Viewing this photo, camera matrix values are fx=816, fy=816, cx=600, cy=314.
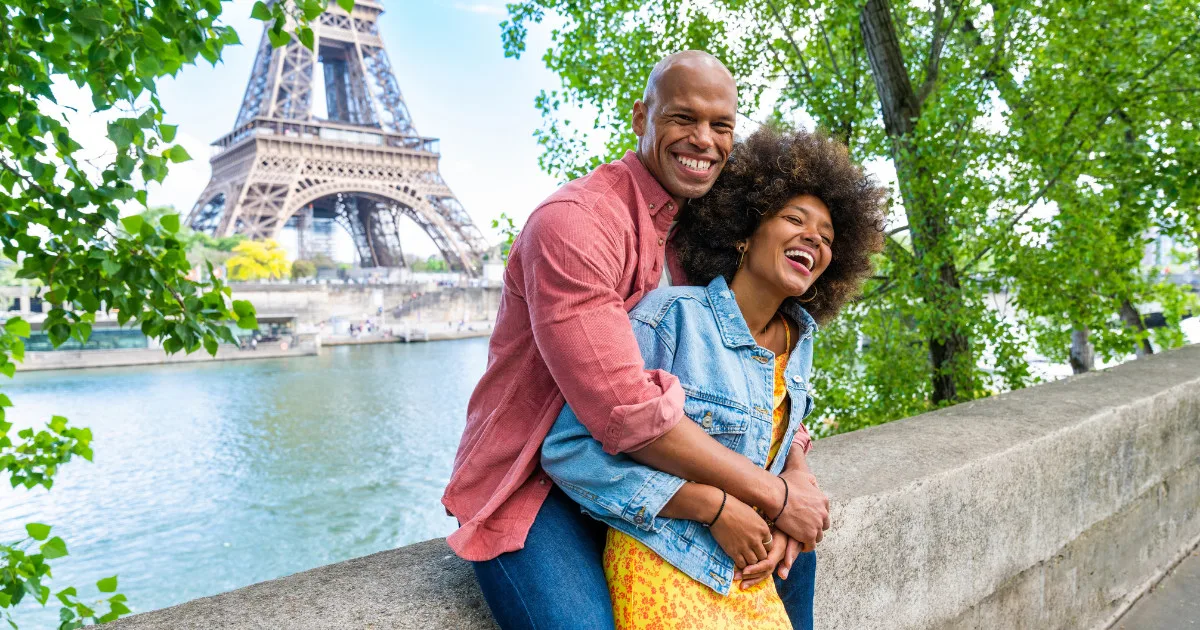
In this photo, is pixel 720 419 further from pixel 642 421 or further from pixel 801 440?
pixel 801 440

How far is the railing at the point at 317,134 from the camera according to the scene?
38.1m

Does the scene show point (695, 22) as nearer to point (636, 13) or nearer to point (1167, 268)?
point (636, 13)

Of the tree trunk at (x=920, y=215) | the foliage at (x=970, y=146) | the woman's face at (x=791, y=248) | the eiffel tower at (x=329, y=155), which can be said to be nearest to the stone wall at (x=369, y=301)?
the eiffel tower at (x=329, y=155)

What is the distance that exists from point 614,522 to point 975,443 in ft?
4.06

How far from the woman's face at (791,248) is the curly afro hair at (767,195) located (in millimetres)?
20

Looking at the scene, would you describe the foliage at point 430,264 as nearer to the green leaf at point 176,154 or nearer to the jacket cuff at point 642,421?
the green leaf at point 176,154

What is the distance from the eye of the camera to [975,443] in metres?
1.97

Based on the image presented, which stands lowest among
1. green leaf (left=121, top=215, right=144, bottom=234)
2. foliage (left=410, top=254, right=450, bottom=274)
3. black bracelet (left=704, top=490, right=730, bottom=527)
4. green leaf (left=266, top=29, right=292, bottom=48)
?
black bracelet (left=704, top=490, right=730, bottom=527)

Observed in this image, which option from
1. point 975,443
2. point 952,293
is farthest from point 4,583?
point 952,293

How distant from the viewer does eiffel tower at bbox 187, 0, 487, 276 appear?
120 ft

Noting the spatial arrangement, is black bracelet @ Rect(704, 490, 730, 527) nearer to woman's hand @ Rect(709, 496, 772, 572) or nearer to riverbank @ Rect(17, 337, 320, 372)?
woman's hand @ Rect(709, 496, 772, 572)

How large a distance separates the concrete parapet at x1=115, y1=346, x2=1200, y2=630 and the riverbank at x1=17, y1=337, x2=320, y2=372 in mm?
26823

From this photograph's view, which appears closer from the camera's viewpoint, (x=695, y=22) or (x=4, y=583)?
(x=4, y=583)

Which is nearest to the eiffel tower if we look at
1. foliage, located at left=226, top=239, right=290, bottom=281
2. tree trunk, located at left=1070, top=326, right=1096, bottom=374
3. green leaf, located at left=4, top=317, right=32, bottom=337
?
foliage, located at left=226, top=239, right=290, bottom=281
